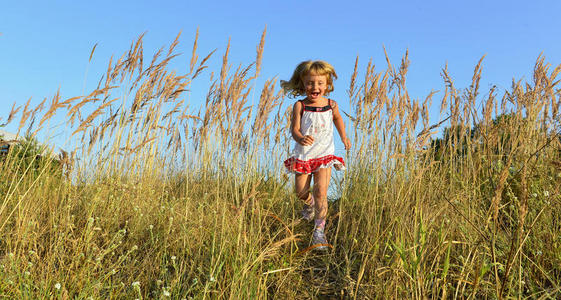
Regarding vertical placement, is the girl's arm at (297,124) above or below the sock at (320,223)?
above

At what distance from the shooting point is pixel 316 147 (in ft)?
10.6

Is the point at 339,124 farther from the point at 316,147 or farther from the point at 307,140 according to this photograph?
the point at 307,140

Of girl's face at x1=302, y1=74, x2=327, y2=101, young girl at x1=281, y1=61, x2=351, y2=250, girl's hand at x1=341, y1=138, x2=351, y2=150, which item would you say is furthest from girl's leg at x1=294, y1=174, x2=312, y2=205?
girl's face at x1=302, y1=74, x2=327, y2=101

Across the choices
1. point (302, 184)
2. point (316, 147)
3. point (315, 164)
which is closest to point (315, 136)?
point (316, 147)

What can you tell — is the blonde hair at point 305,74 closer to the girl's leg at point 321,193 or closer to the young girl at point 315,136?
the young girl at point 315,136

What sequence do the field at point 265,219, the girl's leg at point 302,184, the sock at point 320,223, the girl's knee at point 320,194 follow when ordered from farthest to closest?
1. the girl's leg at point 302,184
2. the girl's knee at point 320,194
3. the sock at point 320,223
4. the field at point 265,219

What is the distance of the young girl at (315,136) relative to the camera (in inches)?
124

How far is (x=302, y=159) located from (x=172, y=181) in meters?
1.90

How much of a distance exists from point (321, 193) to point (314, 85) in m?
0.90

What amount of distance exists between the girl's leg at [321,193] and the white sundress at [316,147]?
0.17 ft

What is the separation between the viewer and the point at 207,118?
3.05m

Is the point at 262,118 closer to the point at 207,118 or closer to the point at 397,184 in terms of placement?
the point at 207,118

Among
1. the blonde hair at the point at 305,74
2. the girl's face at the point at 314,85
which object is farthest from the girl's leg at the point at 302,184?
the blonde hair at the point at 305,74

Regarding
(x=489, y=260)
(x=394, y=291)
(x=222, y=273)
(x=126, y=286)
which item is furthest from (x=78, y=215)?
(x=489, y=260)
